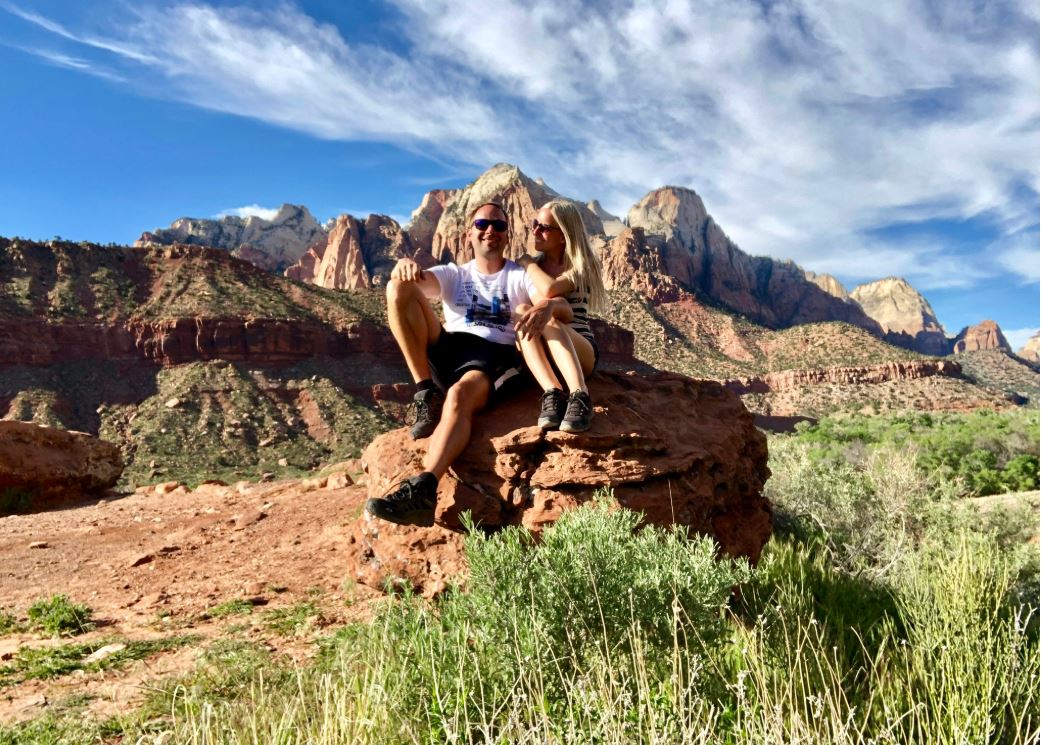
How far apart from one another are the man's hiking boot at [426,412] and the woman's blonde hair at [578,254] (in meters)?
1.33

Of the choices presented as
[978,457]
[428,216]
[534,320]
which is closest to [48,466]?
[534,320]

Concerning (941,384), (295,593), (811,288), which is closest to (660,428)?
(295,593)

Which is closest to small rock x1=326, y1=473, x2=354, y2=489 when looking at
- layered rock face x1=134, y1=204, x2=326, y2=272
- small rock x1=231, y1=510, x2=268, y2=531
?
small rock x1=231, y1=510, x2=268, y2=531

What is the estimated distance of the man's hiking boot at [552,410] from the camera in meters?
4.38

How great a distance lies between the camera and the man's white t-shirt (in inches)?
183

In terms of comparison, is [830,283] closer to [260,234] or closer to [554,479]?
[260,234]

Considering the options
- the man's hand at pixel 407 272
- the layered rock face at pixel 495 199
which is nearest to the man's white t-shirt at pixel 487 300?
the man's hand at pixel 407 272

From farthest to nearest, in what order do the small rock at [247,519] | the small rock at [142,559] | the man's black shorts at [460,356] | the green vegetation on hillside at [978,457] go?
the green vegetation on hillside at [978,457], the small rock at [247,519], the small rock at [142,559], the man's black shorts at [460,356]

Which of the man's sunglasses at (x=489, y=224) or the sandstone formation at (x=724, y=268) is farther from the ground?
the sandstone formation at (x=724, y=268)

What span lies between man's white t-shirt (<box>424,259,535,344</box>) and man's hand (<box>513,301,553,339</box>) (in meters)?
0.36

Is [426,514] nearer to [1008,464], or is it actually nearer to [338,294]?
[1008,464]

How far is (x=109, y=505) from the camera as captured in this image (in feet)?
32.8

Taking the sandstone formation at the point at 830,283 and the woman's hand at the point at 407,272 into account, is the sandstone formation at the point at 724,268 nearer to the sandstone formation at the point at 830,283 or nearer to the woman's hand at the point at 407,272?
the sandstone formation at the point at 830,283

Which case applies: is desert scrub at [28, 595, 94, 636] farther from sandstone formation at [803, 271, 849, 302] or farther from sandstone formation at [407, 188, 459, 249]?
sandstone formation at [803, 271, 849, 302]
